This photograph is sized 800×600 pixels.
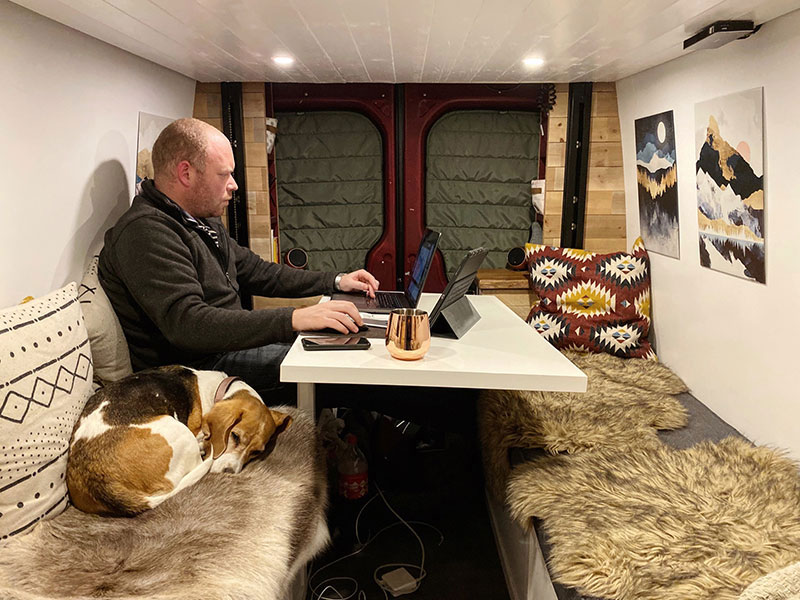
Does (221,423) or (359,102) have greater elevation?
(359,102)

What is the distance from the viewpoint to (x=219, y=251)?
2.41 metres

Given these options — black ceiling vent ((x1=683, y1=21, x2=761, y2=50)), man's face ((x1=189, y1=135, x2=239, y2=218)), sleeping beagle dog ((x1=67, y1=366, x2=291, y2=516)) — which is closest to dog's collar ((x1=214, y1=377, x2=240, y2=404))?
sleeping beagle dog ((x1=67, y1=366, x2=291, y2=516))

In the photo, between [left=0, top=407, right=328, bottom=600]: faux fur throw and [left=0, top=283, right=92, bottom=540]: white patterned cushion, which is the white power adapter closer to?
[left=0, top=407, right=328, bottom=600]: faux fur throw

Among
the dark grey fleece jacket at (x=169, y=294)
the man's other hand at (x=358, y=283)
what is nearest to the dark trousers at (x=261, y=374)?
the dark grey fleece jacket at (x=169, y=294)

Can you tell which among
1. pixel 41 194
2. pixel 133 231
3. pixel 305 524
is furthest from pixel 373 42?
pixel 305 524

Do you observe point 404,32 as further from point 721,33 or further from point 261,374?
point 261,374

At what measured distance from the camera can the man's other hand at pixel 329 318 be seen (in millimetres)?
1874

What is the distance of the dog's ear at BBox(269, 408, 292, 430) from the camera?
75.1 inches

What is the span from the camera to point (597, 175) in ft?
11.3

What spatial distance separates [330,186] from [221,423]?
214cm

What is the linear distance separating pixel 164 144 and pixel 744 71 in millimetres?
2110

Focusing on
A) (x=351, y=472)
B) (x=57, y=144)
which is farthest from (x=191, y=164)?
(x=351, y=472)

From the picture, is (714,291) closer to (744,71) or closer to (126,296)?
(744,71)

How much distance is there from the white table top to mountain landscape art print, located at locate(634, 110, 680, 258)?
1383 mm
